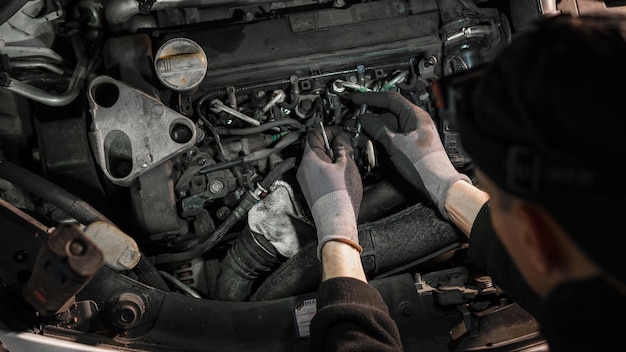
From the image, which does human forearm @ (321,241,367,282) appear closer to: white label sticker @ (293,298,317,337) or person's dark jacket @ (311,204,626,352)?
person's dark jacket @ (311,204,626,352)

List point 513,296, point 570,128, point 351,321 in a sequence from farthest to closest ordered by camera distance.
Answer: point 513,296 → point 351,321 → point 570,128

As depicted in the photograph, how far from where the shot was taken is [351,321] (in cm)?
134

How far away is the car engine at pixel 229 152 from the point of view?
5.55ft

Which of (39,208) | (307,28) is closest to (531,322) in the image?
(307,28)

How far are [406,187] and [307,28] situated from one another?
69 centimetres

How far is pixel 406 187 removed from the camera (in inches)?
78.1

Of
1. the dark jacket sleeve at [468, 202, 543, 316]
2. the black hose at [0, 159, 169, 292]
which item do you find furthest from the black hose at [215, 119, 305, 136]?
the dark jacket sleeve at [468, 202, 543, 316]

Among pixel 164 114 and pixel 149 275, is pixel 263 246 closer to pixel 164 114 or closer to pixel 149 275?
pixel 149 275

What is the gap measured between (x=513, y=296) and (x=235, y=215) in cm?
96

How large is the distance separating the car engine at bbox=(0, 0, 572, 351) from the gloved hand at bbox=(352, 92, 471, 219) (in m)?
0.06

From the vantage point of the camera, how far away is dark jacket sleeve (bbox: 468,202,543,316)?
4.80 ft

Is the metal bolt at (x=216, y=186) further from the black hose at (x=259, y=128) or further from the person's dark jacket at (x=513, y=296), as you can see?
the person's dark jacket at (x=513, y=296)

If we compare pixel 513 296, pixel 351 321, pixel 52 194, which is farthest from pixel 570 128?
pixel 52 194

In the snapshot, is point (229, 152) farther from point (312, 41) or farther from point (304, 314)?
point (304, 314)
